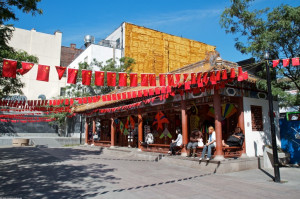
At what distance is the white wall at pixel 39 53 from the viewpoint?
3231 cm

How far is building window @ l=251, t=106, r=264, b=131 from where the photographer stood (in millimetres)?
10320

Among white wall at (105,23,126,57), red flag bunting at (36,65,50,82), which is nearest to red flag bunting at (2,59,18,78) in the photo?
red flag bunting at (36,65,50,82)

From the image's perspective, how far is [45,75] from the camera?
7352mm

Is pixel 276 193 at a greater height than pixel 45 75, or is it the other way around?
pixel 45 75

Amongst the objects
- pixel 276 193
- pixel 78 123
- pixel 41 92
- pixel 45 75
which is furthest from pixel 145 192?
pixel 41 92

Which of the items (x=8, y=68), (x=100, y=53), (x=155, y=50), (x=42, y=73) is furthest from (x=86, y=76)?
(x=155, y=50)

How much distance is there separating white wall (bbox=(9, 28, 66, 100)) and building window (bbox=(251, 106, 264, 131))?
29077mm

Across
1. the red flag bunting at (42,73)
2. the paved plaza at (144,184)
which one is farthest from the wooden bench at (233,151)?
the red flag bunting at (42,73)

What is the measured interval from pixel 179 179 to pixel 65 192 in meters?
3.49

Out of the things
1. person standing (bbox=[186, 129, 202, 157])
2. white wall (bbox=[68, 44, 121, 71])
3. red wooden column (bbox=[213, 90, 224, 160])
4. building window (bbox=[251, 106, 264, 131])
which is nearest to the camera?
red wooden column (bbox=[213, 90, 224, 160])

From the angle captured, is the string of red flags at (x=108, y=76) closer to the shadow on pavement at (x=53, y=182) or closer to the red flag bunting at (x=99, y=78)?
the red flag bunting at (x=99, y=78)

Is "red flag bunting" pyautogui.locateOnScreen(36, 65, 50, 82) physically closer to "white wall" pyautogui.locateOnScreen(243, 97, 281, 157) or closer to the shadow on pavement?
the shadow on pavement

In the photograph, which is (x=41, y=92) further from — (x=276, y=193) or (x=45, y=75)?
(x=276, y=193)

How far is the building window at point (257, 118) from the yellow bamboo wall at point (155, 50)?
1649 centimetres
